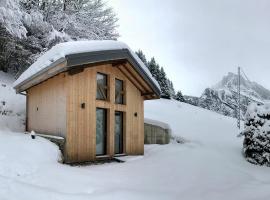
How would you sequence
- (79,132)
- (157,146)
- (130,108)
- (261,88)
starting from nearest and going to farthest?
(79,132), (130,108), (157,146), (261,88)

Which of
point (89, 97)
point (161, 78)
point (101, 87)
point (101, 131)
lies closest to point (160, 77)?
point (161, 78)

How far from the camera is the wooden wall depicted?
1021 cm

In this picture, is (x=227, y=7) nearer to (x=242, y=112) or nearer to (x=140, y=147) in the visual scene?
(x=140, y=147)

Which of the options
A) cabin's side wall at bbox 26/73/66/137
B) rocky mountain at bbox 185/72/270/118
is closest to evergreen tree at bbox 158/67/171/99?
rocky mountain at bbox 185/72/270/118

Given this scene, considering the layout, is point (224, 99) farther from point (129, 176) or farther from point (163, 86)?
point (129, 176)

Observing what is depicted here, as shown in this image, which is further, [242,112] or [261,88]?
[261,88]

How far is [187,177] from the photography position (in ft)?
29.4

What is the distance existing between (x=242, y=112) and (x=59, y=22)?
23.3m

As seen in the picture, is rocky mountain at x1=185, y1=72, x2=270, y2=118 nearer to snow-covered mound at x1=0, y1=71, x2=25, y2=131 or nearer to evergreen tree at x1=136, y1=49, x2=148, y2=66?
evergreen tree at x1=136, y1=49, x2=148, y2=66

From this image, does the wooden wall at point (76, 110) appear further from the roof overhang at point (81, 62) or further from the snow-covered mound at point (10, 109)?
the snow-covered mound at point (10, 109)

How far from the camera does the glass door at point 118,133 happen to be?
12.5 metres

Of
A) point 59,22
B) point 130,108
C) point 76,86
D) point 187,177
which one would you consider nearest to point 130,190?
point 187,177

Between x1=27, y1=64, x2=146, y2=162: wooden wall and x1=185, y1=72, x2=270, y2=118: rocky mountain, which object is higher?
x1=185, y1=72, x2=270, y2=118: rocky mountain

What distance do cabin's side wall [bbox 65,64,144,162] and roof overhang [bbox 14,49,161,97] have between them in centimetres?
65
